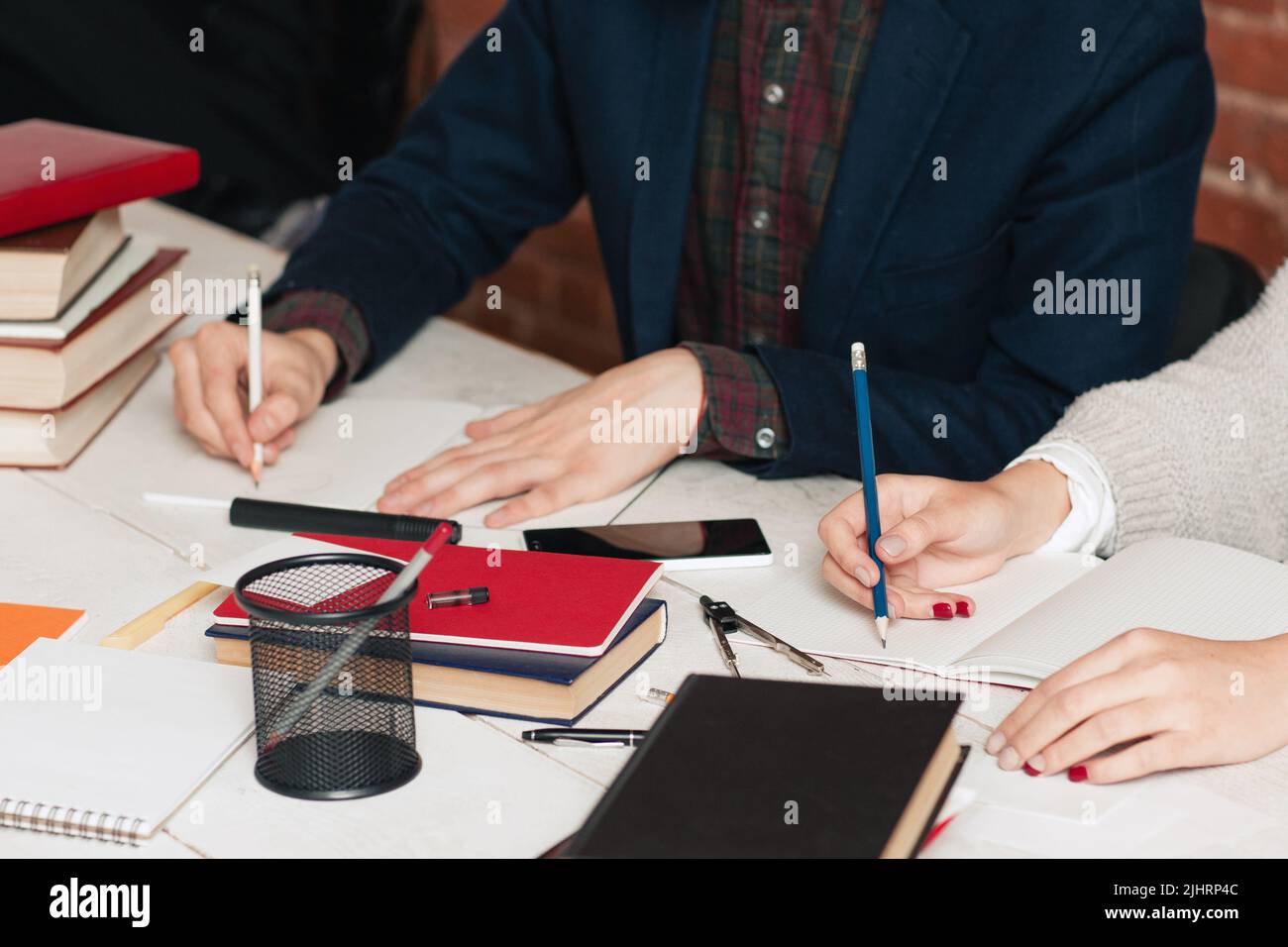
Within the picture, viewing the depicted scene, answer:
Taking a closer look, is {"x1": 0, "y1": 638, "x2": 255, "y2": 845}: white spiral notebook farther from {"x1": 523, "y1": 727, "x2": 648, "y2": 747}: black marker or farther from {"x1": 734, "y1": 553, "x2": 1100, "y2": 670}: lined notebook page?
{"x1": 734, "y1": 553, "x2": 1100, "y2": 670}: lined notebook page

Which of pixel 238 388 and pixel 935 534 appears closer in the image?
pixel 935 534

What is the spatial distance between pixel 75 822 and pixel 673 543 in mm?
466

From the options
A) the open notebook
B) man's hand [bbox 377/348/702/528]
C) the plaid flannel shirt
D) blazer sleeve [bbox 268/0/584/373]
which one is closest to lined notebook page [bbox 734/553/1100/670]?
the open notebook

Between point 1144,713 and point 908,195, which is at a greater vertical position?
point 908,195

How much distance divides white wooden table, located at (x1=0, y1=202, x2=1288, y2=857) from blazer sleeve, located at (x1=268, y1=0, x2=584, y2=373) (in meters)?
0.10

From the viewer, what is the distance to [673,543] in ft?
3.36

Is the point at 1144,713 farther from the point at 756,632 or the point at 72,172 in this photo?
A: the point at 72,172

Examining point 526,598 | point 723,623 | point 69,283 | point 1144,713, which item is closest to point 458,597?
point 526,598

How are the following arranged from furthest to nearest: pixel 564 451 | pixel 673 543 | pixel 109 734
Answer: pixel 564 451 → pixel 673 543 → pixel 109 734

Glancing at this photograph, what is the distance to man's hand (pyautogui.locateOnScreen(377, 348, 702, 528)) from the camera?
1.11 metres

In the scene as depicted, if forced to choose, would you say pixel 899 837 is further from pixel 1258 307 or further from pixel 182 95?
pixel 182 95

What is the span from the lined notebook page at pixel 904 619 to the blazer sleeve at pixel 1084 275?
0.21m

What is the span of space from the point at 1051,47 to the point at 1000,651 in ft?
1.99
